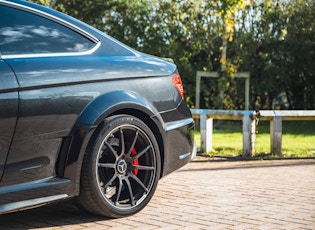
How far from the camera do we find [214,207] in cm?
537

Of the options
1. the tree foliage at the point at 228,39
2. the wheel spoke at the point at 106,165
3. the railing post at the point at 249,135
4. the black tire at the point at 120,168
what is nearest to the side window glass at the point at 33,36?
the black tire at the point at 120,168

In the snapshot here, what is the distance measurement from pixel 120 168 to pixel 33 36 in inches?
49.2

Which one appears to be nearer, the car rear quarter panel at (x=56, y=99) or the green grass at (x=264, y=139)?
the car rear quarter panel at (x=56, y=99)

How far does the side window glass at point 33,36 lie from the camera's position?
14.4ft

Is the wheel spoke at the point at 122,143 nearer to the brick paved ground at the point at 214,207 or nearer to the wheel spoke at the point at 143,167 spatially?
the wheel spoke at the point at 143,167

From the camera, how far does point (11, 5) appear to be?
448 cm

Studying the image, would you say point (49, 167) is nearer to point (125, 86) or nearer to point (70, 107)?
point (70, 107)

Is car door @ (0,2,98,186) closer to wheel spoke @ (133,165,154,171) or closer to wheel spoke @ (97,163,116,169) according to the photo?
wheel spoke @ (97,163,116,169)

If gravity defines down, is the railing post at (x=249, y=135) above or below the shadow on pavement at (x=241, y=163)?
above

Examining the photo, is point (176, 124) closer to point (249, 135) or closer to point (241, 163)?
point (241, 163)

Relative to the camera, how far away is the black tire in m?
4.65

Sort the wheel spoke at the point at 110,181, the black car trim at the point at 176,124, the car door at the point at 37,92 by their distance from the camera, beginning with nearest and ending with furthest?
the car door at the point at 37,92
the wheel spoke at the point at 110,181
the black car trim at the point at 176,124

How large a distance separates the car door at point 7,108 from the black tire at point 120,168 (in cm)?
70

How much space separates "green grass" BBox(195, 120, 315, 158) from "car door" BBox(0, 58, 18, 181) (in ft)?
19.3
